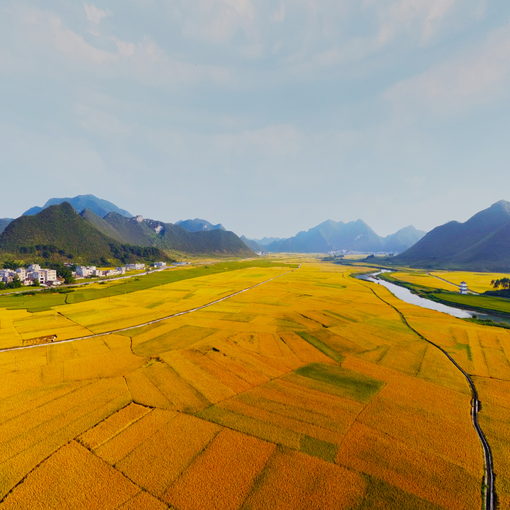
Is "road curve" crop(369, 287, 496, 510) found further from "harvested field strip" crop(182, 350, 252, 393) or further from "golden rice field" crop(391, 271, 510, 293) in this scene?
"golden rice field" crop(391, 271, 510, 293)

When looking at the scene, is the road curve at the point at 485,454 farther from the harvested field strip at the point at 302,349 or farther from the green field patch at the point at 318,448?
the harvested field strip at the point at 302,349

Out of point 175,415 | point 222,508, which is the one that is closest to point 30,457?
point 175,415

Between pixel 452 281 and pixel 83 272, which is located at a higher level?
pixel 83 272

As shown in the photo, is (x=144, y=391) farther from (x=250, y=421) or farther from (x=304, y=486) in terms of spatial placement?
(x=304, y=486)

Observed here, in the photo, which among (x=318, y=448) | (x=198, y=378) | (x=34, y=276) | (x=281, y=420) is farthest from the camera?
(x=34, y=276)

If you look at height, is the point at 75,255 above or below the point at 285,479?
above

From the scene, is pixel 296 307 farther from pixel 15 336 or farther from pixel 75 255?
pixel 75 255

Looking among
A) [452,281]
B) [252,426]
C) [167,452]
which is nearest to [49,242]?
[167,452]
